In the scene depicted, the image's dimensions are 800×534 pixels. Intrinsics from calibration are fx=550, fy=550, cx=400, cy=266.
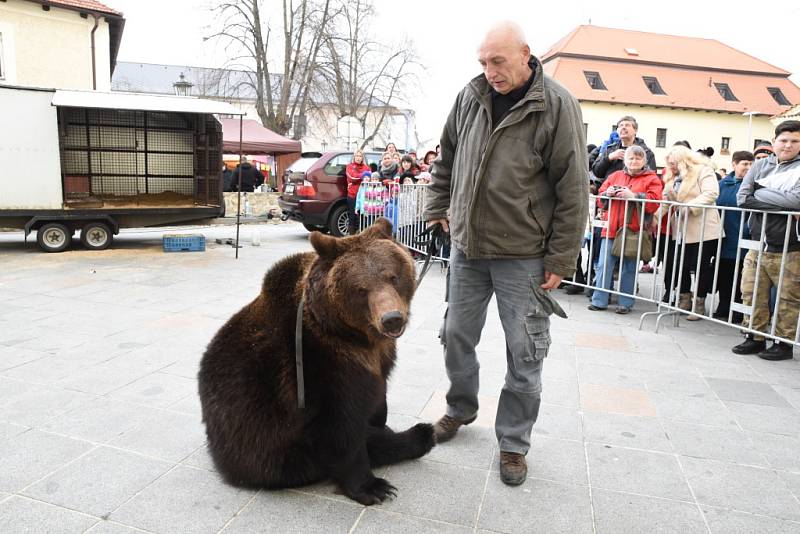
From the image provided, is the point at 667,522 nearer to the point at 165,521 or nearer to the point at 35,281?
the point at 165,521

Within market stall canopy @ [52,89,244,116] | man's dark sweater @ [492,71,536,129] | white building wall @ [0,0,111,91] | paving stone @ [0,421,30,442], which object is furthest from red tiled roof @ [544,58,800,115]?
paving stone @ [0,421,30,442]

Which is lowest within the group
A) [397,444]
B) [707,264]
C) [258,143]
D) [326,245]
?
[397,444]

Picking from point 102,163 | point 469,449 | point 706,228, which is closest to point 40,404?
point 469,449

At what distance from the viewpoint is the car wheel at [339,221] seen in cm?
1281

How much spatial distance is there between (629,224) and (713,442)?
3.80 m

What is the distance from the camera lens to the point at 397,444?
3.06 m

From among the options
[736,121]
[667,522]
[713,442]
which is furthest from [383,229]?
[736,121]

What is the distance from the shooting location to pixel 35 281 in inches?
308

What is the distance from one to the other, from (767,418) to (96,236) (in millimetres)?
11292

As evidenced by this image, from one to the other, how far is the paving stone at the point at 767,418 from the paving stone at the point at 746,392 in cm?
10

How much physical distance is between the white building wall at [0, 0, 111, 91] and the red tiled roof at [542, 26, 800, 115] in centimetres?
3518

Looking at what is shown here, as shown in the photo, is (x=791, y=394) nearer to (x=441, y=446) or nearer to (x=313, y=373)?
(x=441, y=446)

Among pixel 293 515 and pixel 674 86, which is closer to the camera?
pixel 293 515

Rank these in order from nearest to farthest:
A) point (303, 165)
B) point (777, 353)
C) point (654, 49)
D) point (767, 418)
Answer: point (767, 418) → point (777, 353) → point (303, 165) → point (654, 49)
